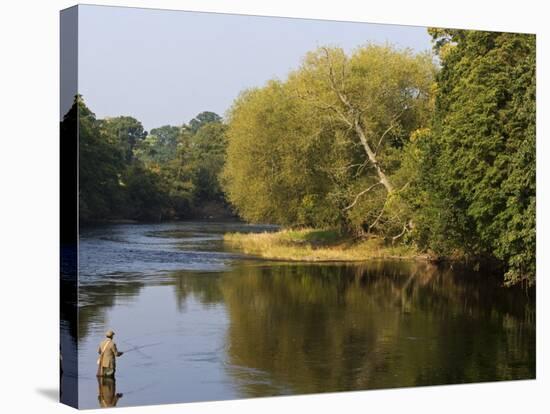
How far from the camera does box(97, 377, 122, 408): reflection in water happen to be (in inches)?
464

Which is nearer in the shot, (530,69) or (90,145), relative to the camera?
(90,145)

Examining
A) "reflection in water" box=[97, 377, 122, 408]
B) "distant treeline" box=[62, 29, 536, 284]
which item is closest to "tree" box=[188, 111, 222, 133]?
"distant treeline" box=[62, 29, 536, 284]

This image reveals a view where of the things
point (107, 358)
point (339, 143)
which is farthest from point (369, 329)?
point (107, 358)

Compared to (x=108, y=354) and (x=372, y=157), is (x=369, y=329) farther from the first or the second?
(x=108, y=354)

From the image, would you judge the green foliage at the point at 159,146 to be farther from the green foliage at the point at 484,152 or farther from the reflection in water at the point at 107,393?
the green foliage at the point at 484,152

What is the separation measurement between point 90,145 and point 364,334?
12.8 feet

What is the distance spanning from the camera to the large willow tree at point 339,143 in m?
14.0

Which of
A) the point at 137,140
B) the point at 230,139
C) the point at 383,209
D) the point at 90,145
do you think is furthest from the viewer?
the point at 383,209

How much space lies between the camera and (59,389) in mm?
12336

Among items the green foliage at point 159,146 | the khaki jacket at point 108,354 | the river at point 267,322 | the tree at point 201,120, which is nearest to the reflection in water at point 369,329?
the river at point 267,322

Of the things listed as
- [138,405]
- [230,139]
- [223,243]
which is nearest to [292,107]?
[230,139]

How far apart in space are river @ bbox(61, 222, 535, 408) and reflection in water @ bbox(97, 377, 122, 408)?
12mm

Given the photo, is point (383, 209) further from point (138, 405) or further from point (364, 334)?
point (138, 405)

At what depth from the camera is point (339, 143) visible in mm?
14453
